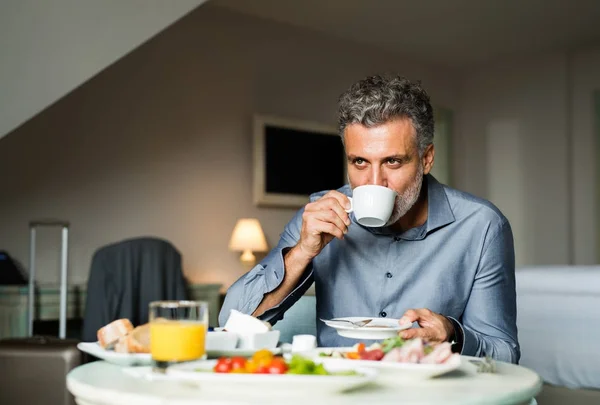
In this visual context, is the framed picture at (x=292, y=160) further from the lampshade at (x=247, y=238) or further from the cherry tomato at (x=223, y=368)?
the cherry tomato at (x=223, y=368)

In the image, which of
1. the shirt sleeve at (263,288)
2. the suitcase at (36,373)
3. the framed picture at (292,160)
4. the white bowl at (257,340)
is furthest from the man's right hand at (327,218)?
the framed picture at (292,160)

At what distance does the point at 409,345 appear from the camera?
3.43 ft

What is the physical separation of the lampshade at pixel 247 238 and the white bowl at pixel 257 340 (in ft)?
10.8

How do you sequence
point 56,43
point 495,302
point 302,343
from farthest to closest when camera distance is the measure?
point 56,43 < point 495,302 < point 302,343

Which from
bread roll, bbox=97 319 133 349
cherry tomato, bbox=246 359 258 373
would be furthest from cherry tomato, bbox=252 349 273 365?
bread roll, bbox=97 319 133 349

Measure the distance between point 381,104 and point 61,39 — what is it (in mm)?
1514

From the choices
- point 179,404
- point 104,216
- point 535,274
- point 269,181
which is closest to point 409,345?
point 179,404

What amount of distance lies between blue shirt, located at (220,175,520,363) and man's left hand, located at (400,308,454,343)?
26cm

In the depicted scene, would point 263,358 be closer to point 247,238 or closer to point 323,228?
point 323,228

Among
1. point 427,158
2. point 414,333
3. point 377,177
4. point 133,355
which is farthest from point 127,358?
point 427,158

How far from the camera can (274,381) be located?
2.84 ft

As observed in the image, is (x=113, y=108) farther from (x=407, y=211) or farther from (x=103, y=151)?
(x=407, y=211)

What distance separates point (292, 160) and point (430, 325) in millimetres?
3824

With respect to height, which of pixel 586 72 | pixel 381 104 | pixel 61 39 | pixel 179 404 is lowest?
pixel 179 404
